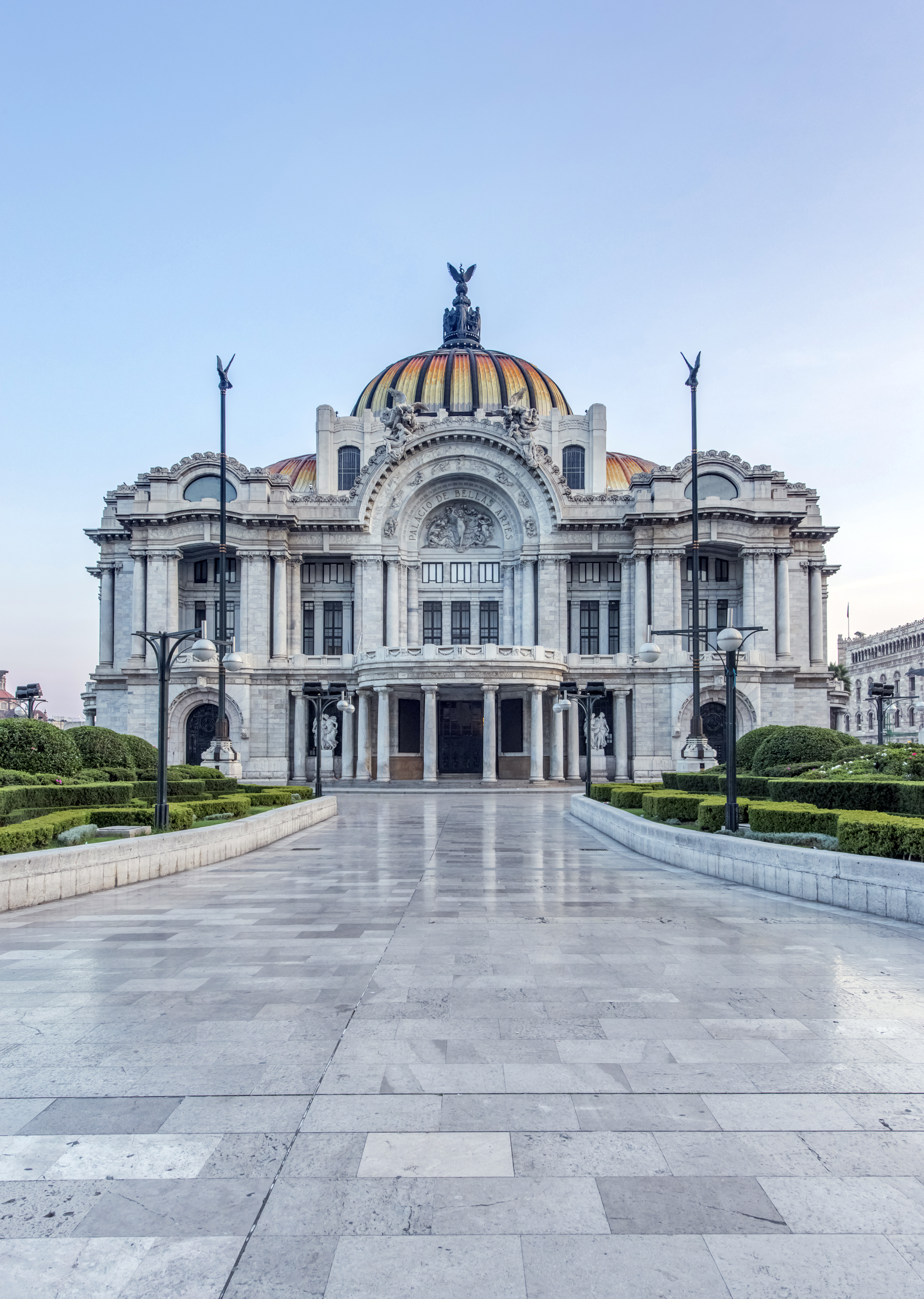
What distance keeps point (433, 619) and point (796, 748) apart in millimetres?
34537

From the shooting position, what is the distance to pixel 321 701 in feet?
134

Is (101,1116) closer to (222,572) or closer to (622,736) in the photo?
(222,572)

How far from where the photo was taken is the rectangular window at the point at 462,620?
2440 inches

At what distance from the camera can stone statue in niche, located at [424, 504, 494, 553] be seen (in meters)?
62.4

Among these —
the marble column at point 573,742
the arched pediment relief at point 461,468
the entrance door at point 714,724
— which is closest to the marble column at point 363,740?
the arched pediment relief at point 461,468

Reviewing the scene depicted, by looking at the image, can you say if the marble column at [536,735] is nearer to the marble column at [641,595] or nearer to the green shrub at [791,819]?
the marble column at [641,595]

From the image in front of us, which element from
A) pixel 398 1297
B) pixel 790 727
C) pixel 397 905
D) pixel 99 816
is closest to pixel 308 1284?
pixel 398 1297

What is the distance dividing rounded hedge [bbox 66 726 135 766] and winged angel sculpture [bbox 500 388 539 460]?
118 ft

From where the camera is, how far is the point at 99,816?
64.0 feet

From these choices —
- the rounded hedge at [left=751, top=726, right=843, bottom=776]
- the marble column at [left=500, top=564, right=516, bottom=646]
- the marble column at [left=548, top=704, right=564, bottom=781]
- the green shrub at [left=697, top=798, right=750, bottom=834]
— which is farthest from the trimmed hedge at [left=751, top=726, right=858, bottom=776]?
the marble column at [left=500, top=564, right=516, bottom=646]

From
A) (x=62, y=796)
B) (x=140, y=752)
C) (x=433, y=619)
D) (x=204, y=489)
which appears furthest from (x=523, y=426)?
(x=62, y=796)

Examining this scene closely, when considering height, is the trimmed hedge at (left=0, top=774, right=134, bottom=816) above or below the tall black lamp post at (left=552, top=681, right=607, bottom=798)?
below

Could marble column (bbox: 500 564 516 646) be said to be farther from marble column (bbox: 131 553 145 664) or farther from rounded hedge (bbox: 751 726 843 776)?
rounded hedge (bbox: 751 726 843 776)

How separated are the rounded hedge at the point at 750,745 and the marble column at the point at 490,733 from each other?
18.7 meters
